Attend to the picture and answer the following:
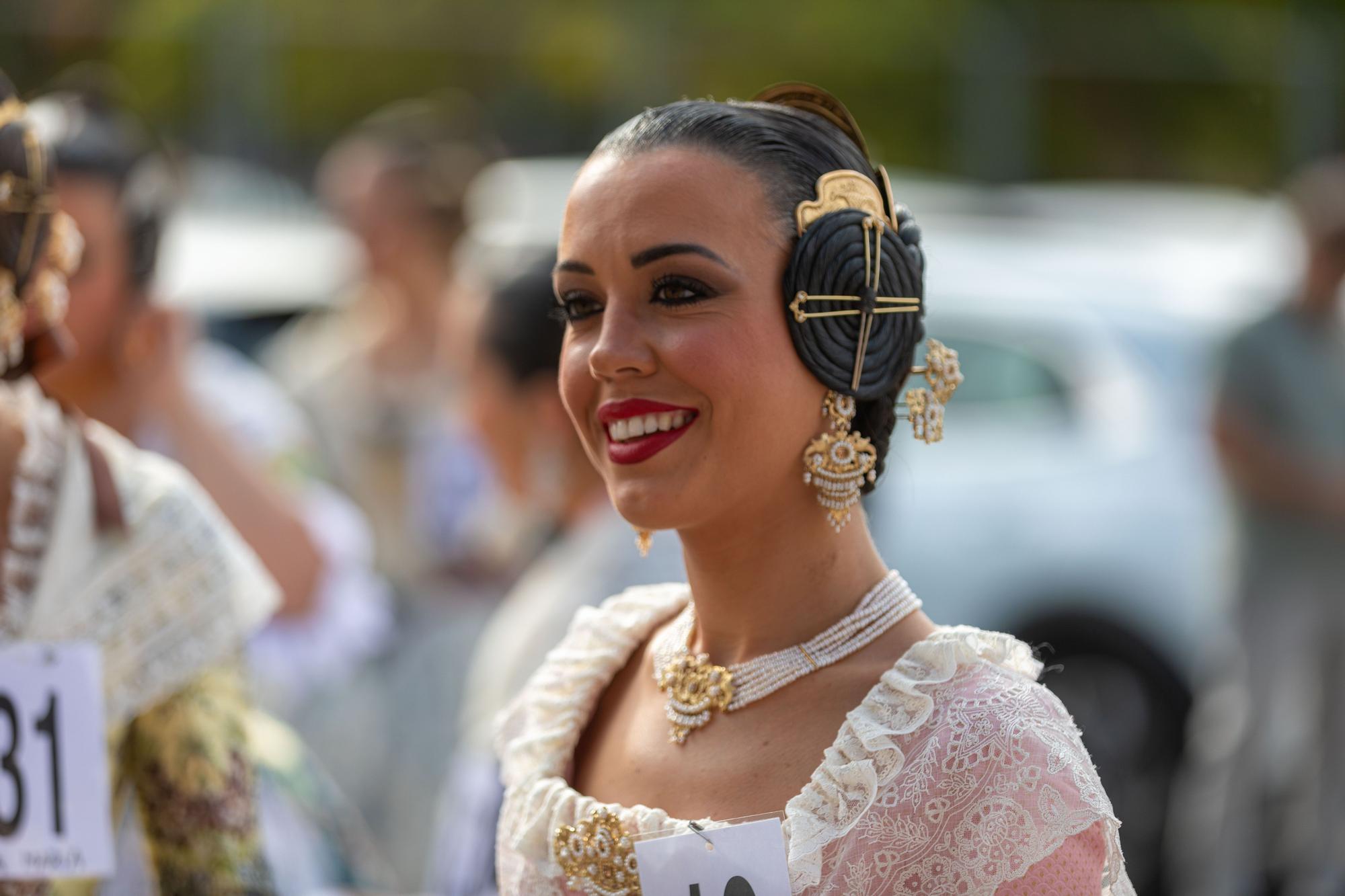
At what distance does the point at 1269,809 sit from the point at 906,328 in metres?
4.71

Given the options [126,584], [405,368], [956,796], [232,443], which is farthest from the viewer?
[405,368]

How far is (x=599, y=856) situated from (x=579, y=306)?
0.62 meters

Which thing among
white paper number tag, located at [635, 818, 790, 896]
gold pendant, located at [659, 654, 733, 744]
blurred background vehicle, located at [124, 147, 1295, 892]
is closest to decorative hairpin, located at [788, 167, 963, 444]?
gold pendant, located at [659, 654, 733, 744]

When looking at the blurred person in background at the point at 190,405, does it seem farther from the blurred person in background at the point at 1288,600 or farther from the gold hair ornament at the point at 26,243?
the blurred person in background at the point at 1288,600

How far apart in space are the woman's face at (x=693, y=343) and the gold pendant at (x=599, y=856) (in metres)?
0.34

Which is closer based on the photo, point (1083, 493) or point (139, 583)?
point (139, 583)

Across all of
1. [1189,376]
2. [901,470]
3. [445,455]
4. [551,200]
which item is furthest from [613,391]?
[551,200]

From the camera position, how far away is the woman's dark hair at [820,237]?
76.2 inches

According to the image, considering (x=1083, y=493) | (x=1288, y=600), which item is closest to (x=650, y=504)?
(x=1288, y=600)

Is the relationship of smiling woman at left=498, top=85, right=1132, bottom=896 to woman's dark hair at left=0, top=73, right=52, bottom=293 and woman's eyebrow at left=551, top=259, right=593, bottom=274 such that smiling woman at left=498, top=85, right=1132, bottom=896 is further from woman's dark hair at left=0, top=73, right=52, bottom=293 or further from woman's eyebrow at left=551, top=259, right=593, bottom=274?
woman's dark hair at left=0, top=73, right=52, bottom=293

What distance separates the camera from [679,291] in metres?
1.94

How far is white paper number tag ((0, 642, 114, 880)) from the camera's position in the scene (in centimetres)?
239

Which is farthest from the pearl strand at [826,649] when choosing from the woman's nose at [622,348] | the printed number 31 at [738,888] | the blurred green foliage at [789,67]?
the blurred green foliage at [789,67]

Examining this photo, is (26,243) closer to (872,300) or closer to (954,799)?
(872,300)
